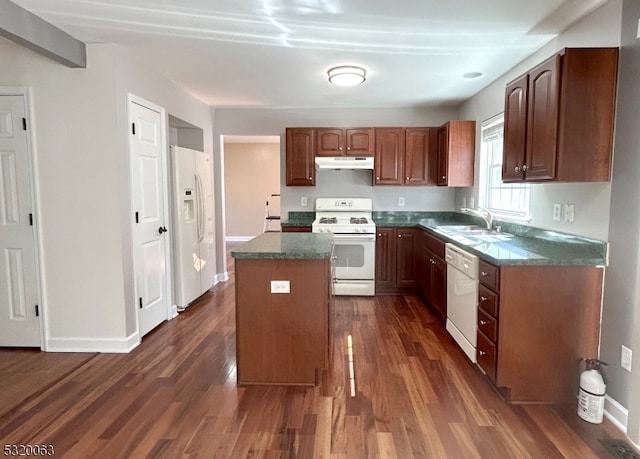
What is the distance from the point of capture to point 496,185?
13.1 feet

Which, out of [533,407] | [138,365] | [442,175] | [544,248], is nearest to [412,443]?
[533,407]

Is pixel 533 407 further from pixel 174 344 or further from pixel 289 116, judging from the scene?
pixel 289 116

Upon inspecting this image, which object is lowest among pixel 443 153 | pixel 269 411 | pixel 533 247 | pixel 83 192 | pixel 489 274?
pixel 269 411

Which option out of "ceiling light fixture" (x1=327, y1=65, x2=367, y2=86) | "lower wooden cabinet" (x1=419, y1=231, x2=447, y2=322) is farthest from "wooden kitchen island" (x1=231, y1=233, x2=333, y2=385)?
"ceiling light fixture" (x1=327, y1=65, x2=367, y2=86)

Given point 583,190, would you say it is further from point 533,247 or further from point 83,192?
point 83,192

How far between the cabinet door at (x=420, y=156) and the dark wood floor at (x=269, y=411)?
2.43 metres

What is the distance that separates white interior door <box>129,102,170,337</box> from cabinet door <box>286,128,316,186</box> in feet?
5.70

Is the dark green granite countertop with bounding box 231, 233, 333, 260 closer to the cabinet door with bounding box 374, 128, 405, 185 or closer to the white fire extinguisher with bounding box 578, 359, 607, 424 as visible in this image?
the white fire extinguisher with bounding box 578, 359, 607, 424

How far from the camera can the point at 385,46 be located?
290cm

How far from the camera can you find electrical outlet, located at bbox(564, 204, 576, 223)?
254 centimetres

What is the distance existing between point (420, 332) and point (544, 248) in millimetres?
1380

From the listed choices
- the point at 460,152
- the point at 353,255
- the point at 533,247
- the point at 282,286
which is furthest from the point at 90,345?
the point at 460,152

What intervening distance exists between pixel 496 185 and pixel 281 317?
284 centimetres

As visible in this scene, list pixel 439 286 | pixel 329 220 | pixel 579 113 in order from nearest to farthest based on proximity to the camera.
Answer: pixel 579 113 → pixel 439 286 → pixel 329 220
